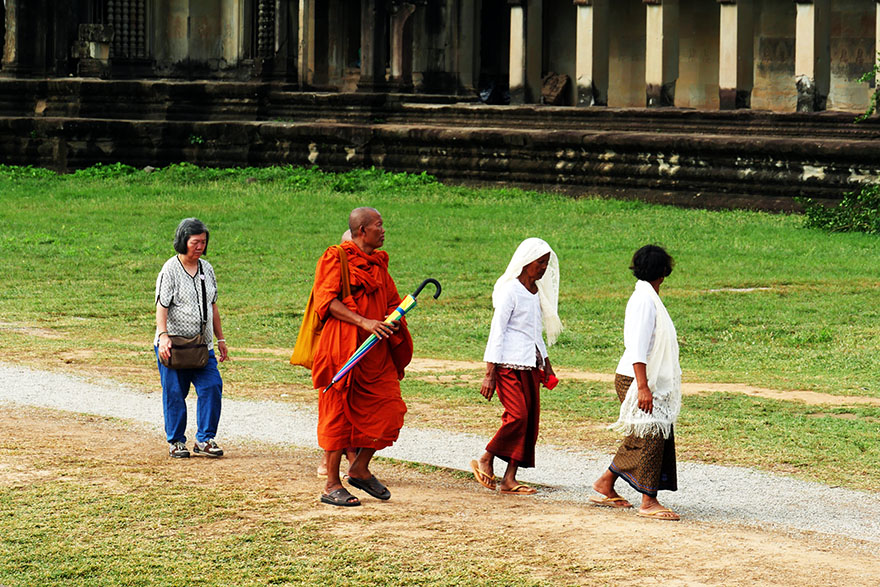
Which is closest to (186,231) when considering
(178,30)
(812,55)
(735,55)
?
(812,55)

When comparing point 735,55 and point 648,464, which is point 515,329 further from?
point 735,55

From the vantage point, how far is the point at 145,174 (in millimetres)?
22719

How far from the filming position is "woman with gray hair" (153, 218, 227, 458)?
7.05 metres

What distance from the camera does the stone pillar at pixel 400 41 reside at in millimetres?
23750

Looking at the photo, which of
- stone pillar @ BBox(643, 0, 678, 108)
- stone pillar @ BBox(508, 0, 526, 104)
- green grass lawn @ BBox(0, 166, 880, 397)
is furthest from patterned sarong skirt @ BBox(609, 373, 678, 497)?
stone pillar @ BBox(508, 0, 526, 104)

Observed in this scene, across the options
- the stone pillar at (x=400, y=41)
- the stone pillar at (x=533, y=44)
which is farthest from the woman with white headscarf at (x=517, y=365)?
the stone pillar at (x=400, y=41)

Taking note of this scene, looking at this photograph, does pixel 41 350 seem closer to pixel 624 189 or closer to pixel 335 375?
pixel 335 375

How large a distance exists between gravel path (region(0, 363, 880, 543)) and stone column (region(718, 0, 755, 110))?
12.7m

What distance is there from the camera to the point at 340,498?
611 cm

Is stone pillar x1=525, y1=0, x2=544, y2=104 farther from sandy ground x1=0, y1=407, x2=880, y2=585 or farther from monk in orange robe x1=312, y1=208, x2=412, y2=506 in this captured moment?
monk in orange robe x1=312, y1=208, x2=412, y2=506

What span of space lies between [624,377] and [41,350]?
5.26 m

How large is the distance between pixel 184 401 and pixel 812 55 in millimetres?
13903

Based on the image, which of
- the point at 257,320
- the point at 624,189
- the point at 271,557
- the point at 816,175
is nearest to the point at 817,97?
the point at 816,175

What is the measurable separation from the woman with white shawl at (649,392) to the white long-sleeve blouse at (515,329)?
549mm
